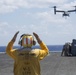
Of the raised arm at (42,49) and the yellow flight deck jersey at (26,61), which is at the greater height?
the raised arm at (42,49)

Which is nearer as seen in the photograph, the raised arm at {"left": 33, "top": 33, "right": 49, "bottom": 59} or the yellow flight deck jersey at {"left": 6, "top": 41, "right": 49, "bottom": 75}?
the yellow flight deck jersey at {"left": 6, "top": 41, "right": 49, "bottom": 75}

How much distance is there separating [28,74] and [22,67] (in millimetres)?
163

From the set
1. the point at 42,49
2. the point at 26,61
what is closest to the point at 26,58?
the point at 26,61

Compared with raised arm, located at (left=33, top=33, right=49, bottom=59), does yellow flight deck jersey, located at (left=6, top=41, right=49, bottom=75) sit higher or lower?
lower

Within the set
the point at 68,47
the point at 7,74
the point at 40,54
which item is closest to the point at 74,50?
the point at 68,47

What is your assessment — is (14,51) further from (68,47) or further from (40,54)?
(68,47)

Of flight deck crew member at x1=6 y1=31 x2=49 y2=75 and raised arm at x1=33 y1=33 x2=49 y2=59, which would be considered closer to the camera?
flight deck crew member at x1=6 y1=31 x2=49 y2=75

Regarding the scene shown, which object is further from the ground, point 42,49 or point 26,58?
point 42,49

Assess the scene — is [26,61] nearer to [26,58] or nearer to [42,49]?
[26,58]

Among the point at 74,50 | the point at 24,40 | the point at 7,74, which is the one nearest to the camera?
the point at 24,40

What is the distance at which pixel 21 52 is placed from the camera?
6035mm

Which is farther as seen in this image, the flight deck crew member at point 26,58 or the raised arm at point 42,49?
the raised arm at point 42,49

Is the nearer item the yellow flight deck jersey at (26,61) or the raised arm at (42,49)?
the yellow flight deck jersey at (26,61)

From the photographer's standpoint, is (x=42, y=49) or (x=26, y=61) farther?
(x=42, y=49)
